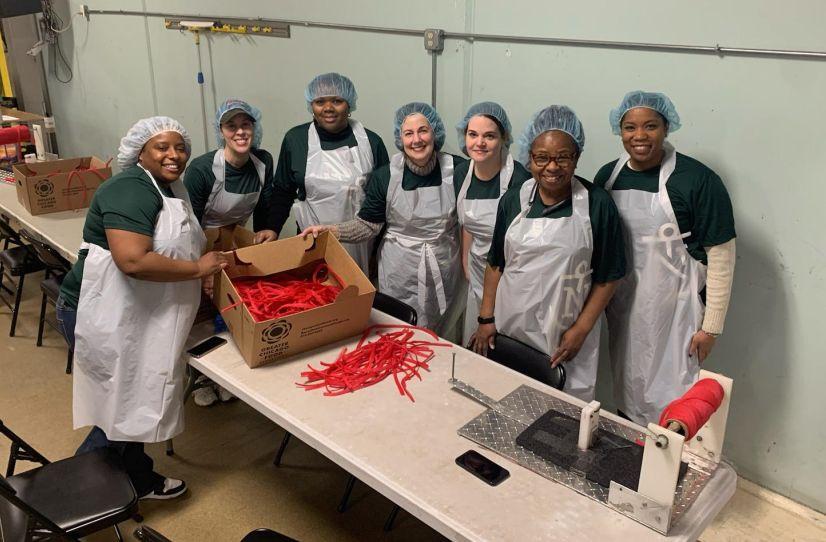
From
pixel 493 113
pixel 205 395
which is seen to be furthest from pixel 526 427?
pixel 205 395

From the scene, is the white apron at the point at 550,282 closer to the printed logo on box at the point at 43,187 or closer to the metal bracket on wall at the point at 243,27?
the metal bracket on wall at the point at 243,27

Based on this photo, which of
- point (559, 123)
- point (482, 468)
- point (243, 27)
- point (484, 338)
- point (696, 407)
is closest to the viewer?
point (696, 407)

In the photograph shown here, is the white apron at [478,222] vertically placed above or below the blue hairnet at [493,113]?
below

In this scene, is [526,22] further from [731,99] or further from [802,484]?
[802,484]

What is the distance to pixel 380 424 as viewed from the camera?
1.83 metres

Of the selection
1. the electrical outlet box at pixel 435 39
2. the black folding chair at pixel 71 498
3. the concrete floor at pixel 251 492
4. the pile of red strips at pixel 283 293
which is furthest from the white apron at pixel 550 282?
the black folding chair at pixel 71 498

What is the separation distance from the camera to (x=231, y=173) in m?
2.74

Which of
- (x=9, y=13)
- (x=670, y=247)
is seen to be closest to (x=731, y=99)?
(x=670, y=247)

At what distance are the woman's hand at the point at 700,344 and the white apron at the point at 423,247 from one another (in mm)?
1032

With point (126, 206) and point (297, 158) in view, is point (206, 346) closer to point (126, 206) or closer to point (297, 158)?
point (126, 206)

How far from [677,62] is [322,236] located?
4.90ft

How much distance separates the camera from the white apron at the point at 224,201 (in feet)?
8.95

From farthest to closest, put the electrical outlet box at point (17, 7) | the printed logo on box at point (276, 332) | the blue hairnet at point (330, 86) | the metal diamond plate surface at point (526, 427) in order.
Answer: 1. the electrical outlet box at point (17, 7)
2. the blue hairnet at point (330, 86)
3. the printed logo on box at point (276, 332)
4. the metal diamond plate surface at point (526, 427)

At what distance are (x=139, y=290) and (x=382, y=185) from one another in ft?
3.48
